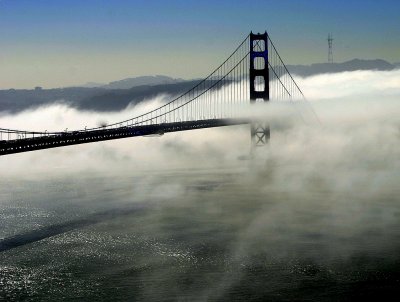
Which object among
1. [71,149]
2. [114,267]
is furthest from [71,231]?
[71,149]

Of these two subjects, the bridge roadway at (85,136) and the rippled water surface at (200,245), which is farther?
the bridge roadway at (85,136)

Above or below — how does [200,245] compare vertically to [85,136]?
below

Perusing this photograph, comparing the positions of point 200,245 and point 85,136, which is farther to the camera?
point 85,136

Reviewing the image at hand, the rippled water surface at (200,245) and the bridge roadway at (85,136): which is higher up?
the bridge roadway at (85,136)

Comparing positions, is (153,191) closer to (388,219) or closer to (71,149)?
(388,219)
